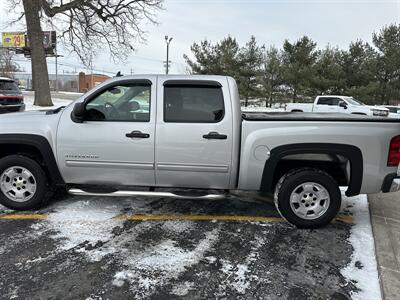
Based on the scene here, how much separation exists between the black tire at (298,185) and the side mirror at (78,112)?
2.55 m

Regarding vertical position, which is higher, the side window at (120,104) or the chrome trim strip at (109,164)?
the side window at (120,104)

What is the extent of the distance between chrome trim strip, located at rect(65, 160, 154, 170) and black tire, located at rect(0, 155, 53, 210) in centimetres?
43

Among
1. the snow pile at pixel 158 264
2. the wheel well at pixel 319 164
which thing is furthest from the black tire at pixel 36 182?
the wheel well at pixel 319 164

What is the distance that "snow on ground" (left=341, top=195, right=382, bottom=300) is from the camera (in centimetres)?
309

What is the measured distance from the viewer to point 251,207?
520 cm

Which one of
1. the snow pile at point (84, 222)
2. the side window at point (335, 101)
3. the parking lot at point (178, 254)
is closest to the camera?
the parking lot at point (178, 254)

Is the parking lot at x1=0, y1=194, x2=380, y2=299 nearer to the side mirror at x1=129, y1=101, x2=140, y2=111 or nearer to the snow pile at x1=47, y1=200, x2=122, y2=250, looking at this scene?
the snow pile at x1=47, y1=200, x2=122, y2=250

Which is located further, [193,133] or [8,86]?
[8,86]

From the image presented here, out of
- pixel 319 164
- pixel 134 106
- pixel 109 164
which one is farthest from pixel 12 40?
pixel 319 164

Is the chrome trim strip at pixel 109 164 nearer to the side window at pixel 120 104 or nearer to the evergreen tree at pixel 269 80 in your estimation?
the side window at pixel 120 104

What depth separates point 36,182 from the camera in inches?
181

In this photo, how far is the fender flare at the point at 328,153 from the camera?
161 inches

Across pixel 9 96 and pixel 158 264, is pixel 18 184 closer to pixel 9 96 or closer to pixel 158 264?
pixel 158 264

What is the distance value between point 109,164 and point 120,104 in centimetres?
77
